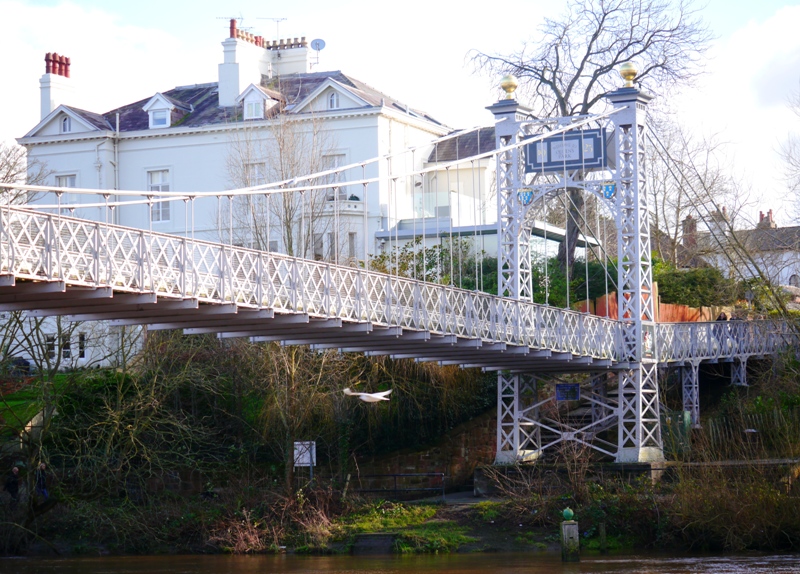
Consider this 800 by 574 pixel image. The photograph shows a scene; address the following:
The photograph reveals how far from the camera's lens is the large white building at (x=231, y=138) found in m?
47.2

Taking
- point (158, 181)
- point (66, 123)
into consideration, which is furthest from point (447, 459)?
point (66, 123)

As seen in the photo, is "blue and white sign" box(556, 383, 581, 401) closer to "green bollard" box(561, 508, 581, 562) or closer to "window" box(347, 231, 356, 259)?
"green bollard" box(561, 508, 581, 562)

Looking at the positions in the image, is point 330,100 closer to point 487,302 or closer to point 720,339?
point 720,339

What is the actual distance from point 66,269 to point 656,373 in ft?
61.2

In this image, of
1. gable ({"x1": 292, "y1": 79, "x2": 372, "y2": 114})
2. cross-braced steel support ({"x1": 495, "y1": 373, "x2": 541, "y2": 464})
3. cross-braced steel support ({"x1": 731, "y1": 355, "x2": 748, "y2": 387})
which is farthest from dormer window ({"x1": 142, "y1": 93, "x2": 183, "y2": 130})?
cross-braced steel support ({"x1": 731, "y1": 355, "x2": 748, "y2": 387})

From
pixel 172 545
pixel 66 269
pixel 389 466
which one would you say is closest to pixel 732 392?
pixel 389 466

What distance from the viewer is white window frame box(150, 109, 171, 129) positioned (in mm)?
50469

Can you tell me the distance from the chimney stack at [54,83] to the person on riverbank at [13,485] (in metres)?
21.6

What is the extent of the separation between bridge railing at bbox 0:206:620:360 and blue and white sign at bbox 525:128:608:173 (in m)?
4.24

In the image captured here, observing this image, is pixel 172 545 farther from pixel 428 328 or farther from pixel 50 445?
pixel 428 328

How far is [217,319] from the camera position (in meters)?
25.6

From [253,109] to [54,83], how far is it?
902 centimetres

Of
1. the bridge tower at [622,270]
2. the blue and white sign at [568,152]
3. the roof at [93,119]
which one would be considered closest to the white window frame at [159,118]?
the roof at [93,119]

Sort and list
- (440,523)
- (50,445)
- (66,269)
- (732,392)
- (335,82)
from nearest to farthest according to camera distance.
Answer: (66,269), (440,523), (50,445), (732,392), (335,82)
